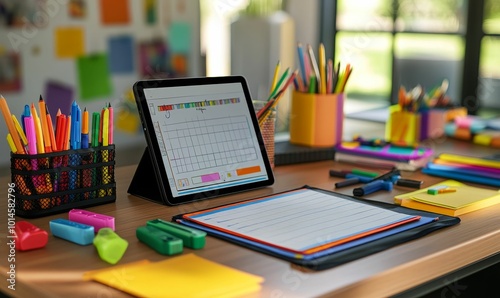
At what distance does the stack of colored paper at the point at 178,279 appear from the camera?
866 millimetres

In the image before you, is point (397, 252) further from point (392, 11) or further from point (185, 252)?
point (392, 11)

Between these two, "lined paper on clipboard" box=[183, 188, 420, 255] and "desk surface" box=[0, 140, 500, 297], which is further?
"lined paper on clipboard" box=[183, 188, 420, 255]

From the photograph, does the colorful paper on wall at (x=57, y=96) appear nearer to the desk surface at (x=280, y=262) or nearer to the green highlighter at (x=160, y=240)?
the desk surface at (x=280, y=262)

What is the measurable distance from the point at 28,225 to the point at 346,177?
71cm

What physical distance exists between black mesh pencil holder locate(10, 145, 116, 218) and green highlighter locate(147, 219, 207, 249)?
0.62ft

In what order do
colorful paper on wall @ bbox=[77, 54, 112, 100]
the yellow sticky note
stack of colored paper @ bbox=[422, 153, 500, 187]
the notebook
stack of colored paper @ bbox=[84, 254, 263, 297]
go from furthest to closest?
colorful paper on wall @ bbox=[77, 54, 112, 100] → the yellow sticky note → the notebook → stack of colored paper @ bbox=[422, 153, 500, 187] → stack of colored paper @ bbox=[84, 254, 263, 297]

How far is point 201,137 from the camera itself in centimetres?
136

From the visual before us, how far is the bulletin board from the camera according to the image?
2.80m

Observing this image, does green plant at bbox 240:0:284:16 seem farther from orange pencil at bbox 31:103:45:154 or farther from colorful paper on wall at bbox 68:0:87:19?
orange pencil at bbox 31:103:45:154

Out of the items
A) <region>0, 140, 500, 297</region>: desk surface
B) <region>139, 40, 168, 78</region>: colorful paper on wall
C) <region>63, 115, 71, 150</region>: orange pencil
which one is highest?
<region>139, 40, 168, 78</region>: colorful paper on wall

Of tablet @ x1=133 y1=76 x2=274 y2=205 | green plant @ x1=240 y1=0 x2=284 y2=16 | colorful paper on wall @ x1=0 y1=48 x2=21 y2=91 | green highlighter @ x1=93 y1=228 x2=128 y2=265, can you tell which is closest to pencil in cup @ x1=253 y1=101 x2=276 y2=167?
tablet @ x1=133 y1=76 x2=274 y2=205

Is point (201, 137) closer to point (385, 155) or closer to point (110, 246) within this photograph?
point (110, 246)

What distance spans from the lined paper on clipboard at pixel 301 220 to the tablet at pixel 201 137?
0.09 meters

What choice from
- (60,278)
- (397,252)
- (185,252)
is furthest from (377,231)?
(60,278)
